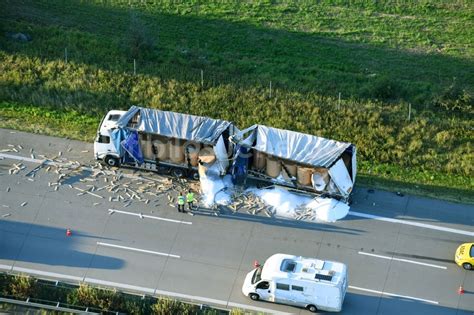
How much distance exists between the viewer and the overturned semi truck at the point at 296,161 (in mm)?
38844

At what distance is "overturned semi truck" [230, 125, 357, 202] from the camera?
127 feet

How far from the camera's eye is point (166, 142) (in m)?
40.3

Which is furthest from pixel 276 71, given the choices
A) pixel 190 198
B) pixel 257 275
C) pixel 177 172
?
pixel 257 275

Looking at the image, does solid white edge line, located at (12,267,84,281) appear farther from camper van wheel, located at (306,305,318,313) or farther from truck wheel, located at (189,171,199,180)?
camper van wheel, located at (306,305,318,313)

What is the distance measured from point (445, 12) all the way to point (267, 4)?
12877 millimetres

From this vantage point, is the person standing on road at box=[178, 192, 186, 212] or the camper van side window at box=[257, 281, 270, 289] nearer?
the camper van side window at box=[257, 281, 270, 289]

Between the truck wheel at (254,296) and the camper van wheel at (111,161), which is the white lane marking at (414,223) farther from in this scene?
the camper van wheel at (111,161)

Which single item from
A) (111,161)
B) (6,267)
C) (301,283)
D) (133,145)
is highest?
(133,145)

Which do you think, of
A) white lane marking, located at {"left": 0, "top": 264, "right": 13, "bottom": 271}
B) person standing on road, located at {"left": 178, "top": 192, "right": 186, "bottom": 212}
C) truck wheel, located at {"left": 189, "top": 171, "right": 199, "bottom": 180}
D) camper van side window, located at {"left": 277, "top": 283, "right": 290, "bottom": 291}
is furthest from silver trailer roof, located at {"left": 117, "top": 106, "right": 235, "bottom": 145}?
camper van side window, located at {"left": 277, "top": 283, "right": 290, "bottom": 291}

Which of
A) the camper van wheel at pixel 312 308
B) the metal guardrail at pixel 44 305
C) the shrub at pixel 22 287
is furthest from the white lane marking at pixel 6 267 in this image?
the camper van wheel at pixel 312 308

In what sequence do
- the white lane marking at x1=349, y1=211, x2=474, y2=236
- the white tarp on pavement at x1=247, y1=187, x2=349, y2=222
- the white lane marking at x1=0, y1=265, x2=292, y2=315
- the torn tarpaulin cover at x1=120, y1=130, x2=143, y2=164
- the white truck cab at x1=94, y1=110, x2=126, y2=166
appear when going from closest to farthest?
the white lane marking at x1=0, y1=265, x2=292, y2=315 → the white lane marking at x1=349, y1=211, x2=474, y2=236 → the white tarp on pavement at x1=247, y1=187, x2=349, y2=222 → the torn tarpaulin cover at x1=120, y1=130, x2=143, y2=164 → the white truck cab at x1=94, y1=110, x2=126, y2=166

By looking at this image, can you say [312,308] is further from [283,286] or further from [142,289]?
[142,289]

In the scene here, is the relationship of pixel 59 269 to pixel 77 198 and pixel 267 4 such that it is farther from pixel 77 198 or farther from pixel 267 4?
pixel 267 4

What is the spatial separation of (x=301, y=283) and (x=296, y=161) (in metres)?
7.81
